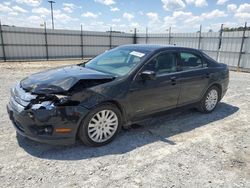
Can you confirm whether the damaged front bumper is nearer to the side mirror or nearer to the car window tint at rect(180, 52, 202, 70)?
the side mirror

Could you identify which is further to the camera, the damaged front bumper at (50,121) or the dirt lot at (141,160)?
the damaged front bumper at (50,121)

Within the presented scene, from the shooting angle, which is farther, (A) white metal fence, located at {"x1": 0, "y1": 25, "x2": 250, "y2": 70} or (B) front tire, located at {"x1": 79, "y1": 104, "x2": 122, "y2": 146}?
(A) white metal fence, located at {"x1": 0, "y1": 25, "x2": 250, "y2": 70}

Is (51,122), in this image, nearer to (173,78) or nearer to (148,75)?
(148,75)

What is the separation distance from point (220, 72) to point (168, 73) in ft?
5.90

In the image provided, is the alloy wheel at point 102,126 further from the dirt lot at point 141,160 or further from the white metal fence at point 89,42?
the white metal fence at point 89,42

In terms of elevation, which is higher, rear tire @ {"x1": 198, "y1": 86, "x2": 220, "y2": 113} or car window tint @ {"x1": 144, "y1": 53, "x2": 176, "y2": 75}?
car window tint @ {"x1": 144, "y1": 53, "x2": 176, "y2": 75}

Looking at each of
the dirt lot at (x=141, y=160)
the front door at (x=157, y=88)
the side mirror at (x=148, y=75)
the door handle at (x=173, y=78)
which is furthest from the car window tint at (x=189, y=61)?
the dirt lot at (x=141, y=160)

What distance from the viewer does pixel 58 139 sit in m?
2.85

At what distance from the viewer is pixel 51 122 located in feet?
9.11

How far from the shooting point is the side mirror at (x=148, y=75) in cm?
335

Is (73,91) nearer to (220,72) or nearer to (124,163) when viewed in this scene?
(124,163)

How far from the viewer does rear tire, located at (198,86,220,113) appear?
4.77 metres

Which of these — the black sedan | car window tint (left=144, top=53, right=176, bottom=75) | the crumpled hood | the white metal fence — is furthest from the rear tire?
the white metal fence

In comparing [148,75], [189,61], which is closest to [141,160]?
[148,75]
